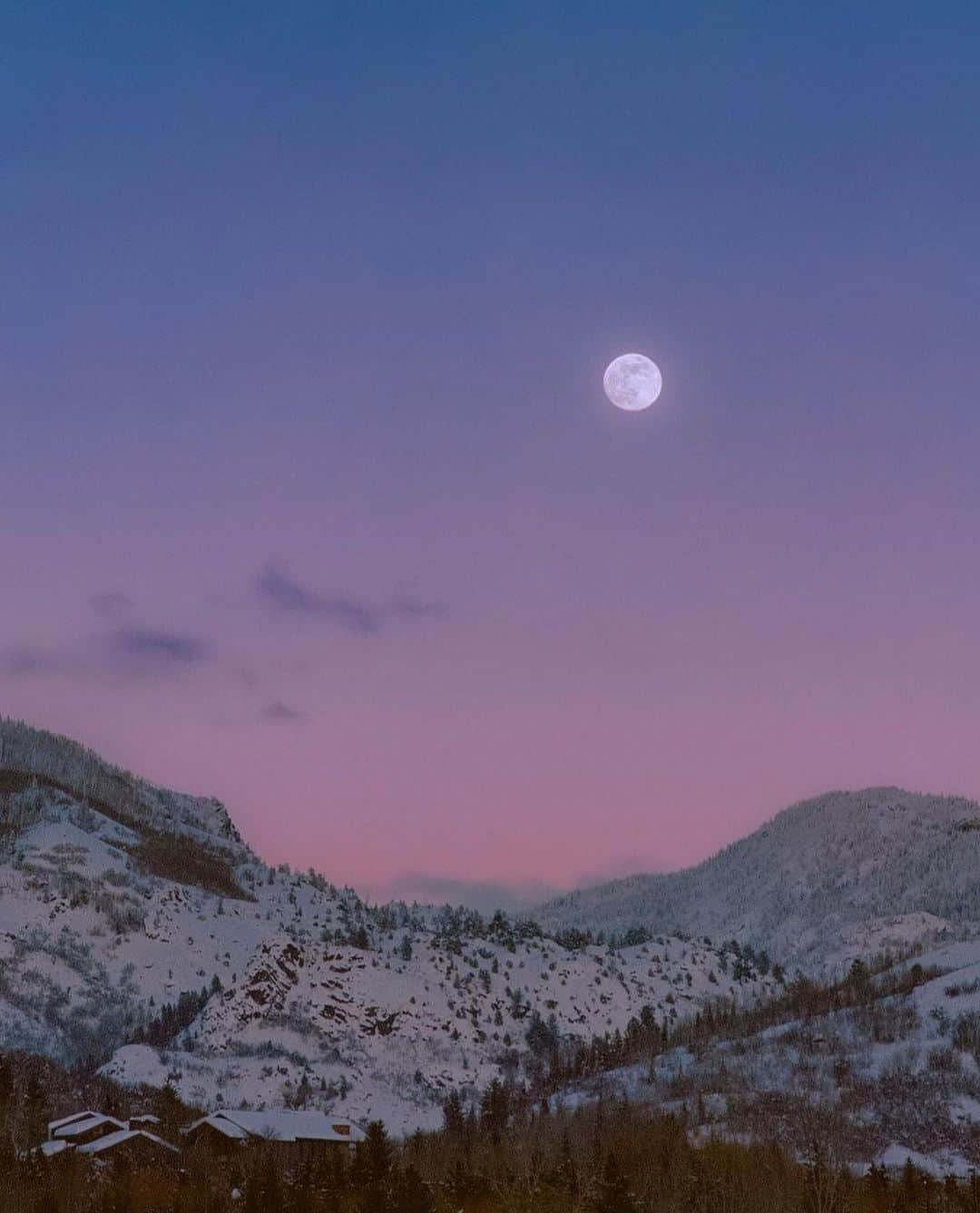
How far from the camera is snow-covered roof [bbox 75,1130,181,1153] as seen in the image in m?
166

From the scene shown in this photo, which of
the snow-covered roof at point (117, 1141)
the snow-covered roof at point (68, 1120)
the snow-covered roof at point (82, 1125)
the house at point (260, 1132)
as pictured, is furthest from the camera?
the house at point (260, 1132)

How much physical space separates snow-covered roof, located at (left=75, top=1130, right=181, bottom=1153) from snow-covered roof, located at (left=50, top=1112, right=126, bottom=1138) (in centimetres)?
281

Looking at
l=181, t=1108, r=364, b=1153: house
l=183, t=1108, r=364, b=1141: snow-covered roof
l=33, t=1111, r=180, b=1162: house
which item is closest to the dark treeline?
l=181, t=1108, r=364, b=1153: house

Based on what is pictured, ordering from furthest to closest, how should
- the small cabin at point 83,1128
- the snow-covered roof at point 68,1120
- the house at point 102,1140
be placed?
1. the snow-covered roof at point 68,1120
2. the small cabin at point 83,1128
3. the house at point 102,1140

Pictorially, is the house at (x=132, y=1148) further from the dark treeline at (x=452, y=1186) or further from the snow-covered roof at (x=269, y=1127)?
the snow-covered roof at (x=269, y=1127)

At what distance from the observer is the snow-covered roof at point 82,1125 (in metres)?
174

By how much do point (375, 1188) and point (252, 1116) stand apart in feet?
247

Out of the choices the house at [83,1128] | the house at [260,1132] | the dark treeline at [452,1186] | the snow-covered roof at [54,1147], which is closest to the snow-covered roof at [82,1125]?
the house at [83,1128]

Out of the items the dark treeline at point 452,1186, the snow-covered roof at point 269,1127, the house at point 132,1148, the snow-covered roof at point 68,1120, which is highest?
the snow-covered roof at point 68,1120

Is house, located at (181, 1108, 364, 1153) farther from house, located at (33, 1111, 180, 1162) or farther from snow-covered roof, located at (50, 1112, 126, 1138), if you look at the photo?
snow-covered roof, located at (50, 1112, 126, 1138)

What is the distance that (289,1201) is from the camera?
126812 millimetres

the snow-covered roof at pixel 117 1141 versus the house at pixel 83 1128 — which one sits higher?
A: the house at pixel 83 1128

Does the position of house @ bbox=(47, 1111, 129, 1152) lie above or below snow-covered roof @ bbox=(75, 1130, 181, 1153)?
above

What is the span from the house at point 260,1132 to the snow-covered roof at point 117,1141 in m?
10.0
